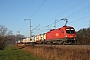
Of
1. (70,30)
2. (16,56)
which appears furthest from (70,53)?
(70,30)

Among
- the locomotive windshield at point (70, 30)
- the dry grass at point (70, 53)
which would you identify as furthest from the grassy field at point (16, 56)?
the locomotive windshield at point (70, 30)

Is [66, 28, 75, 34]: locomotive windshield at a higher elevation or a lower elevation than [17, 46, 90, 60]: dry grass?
higher

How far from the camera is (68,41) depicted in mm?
34469

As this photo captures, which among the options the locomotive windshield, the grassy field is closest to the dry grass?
the grassy field

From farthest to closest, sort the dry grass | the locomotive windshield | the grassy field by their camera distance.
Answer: the locomotive windshield < the grassy field < the dry grass

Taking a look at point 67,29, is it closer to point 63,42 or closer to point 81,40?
point 63,42

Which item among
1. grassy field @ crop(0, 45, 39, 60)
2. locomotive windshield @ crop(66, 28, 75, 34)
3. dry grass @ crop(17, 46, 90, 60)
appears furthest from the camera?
locomotive windshield @ crop(66, 28, 75, 34)

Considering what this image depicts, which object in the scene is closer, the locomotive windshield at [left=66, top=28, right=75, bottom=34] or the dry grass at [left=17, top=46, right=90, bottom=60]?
the dry grass at [left=17, top=46, right=90, bottom=60]

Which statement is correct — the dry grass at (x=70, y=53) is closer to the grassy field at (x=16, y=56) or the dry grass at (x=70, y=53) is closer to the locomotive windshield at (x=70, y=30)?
the grassy field at (x=16, y=56)

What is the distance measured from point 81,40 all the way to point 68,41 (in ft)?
38.6

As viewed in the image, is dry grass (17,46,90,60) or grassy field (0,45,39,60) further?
grassy field (0,45,39,60)

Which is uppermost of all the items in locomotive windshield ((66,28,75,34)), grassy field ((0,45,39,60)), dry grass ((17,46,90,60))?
locomotive windshield ((66,28,75,34))

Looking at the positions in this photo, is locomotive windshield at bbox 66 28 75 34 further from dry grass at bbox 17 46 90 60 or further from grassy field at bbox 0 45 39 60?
dry grass at bbox 17 46 90 60

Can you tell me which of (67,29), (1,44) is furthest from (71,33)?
(1,44)
